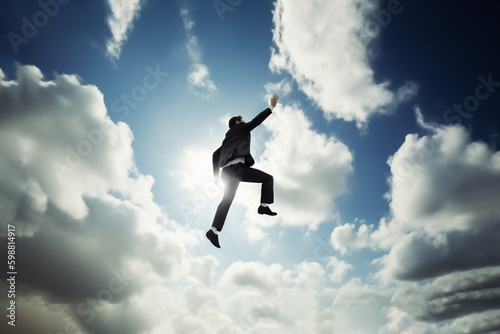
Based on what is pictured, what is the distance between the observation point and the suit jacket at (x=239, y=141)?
538 cm

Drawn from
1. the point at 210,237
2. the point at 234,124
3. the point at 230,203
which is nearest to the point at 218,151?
the point at 234,124

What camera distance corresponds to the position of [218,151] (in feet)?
20.7

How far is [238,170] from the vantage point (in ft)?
18.1

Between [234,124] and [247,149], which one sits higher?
[234,124]

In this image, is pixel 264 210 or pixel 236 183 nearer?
pixel 236 183

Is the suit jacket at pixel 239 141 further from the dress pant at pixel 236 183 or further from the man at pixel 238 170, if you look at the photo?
the dress pant at pixel 236 183

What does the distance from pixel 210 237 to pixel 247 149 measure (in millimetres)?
2018

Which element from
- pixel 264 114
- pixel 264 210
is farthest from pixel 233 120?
pixel 264 210

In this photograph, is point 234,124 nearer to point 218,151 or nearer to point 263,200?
point 218,151

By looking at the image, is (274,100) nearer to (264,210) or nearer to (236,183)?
(236,183)

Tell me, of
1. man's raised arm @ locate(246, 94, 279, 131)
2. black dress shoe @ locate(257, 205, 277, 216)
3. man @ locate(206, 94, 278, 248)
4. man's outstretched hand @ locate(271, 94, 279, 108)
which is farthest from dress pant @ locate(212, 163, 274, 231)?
man's outstretched hand @ locate(271, 94, 279, 108)

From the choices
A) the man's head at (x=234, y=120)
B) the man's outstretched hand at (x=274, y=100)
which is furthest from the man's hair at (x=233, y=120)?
the man's outstretched hand at (x=274, y=100)

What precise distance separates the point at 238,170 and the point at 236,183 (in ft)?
0.95

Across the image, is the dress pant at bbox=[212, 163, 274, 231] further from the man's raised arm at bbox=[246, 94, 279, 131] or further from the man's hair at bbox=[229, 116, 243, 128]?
the man's hair at bbox=[229, 116, 243, 128]
